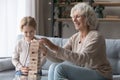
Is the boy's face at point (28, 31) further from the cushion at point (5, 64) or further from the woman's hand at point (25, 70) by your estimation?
the cushion at point (5, 64)

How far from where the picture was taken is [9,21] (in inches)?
148

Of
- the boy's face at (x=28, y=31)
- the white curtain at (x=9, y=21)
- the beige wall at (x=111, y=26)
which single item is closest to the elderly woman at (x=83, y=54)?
the boy's face at (x=28, y=31)

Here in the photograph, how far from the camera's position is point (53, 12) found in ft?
14.4

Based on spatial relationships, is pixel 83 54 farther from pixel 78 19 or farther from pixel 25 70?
pixel 25 70

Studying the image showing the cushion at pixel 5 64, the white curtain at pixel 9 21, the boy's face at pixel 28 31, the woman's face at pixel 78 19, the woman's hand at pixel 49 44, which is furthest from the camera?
the white curtain at pixel 9 21

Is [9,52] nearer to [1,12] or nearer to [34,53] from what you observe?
[1,12]

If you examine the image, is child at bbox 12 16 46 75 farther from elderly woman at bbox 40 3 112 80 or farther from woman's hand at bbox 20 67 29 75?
elderly woman at bbox 40 3 112 80

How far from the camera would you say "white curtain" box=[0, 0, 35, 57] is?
144 inches

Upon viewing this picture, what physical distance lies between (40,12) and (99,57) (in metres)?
2.35

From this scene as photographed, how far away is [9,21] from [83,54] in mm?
1885

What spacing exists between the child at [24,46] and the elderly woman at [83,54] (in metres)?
0.36

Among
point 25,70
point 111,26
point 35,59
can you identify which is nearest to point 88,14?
point 35,59

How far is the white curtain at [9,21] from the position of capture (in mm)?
3666

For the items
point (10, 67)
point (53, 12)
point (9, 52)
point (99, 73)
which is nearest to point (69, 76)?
point (99, 73)
